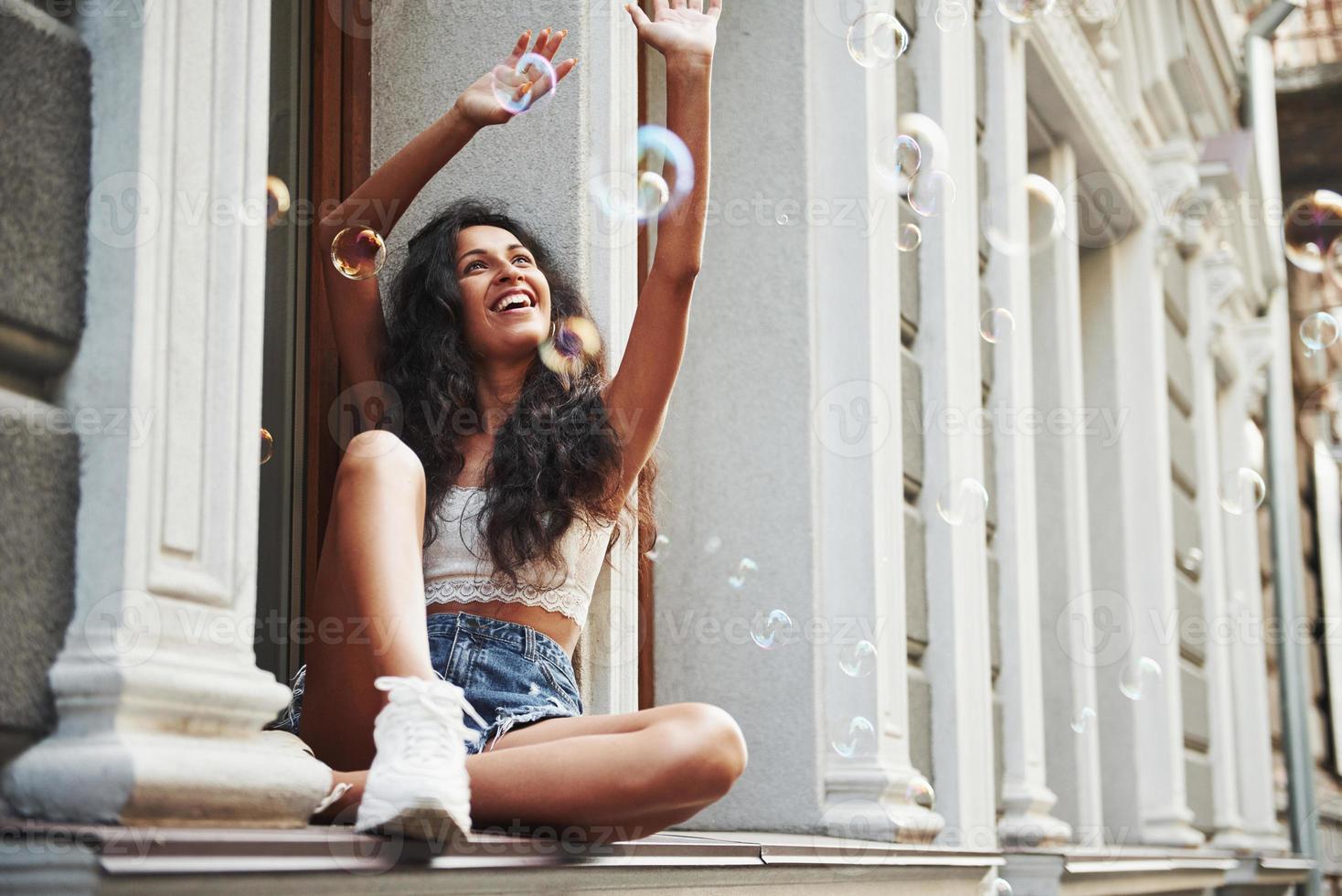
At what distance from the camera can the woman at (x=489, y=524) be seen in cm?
254

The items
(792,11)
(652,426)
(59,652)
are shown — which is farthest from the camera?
(792,11)

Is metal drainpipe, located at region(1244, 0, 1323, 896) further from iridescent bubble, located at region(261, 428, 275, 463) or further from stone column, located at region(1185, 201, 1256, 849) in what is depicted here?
iridescent bubble, located at region(261, 428, 275, 463)

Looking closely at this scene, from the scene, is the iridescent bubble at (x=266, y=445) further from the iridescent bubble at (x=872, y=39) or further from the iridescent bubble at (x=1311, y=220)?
the iridescent bubble at (x=1311, y=220)

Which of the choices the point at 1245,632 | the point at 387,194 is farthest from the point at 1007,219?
the point at 1245,632

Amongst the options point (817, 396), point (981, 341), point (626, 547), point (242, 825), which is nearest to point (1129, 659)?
point (981, 341)

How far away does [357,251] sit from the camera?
10.7ft

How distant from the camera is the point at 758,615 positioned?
4727mm

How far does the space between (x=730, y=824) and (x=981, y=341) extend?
2571 mm

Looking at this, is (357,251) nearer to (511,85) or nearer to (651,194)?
(511,85)

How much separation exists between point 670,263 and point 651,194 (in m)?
0.51

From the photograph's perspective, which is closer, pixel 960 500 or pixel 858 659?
pixel 858 659

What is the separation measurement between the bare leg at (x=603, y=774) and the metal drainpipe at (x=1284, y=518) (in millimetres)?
9280

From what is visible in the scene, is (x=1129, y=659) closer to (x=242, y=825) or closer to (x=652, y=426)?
(x=652, y=426)

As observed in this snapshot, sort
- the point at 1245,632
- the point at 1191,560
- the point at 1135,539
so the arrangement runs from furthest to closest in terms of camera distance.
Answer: the point at 1245,632, the point at 1191,560, the point at 1135,539
